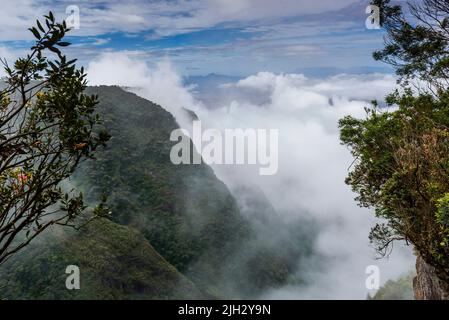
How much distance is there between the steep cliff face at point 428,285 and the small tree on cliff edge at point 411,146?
97cm

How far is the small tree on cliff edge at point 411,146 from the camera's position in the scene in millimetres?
9156

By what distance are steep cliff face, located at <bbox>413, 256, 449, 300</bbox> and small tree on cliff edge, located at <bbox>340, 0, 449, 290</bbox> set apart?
0.97m

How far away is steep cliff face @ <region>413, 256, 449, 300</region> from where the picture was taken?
34.3 feet

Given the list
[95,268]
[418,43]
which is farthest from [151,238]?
[418,43]

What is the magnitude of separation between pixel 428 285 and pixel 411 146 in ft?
13.8

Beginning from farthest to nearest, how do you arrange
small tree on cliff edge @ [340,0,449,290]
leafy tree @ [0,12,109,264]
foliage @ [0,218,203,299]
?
foliage @ [0,218,203,299]
small tree on cliff edge @ [340,0,449,290]
leafy tree @ [0,12,109,264]

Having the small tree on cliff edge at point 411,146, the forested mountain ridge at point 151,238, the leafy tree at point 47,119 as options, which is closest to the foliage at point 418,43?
the small tree on cliff edge at point 411,146

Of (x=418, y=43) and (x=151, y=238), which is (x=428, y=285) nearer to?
(x=418, y=43)

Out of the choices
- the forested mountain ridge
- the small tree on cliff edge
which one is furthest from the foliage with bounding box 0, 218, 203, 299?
the small tree on cliff edge

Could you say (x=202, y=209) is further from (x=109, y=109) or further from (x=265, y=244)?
(x=109, y=109)

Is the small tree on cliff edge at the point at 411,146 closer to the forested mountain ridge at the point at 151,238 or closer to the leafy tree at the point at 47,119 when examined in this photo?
the leafy tree at the point at 47,119

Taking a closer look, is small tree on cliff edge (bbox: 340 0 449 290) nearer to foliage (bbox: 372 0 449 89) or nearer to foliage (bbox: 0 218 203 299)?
foliage (bbox: 372 0 449 89)
